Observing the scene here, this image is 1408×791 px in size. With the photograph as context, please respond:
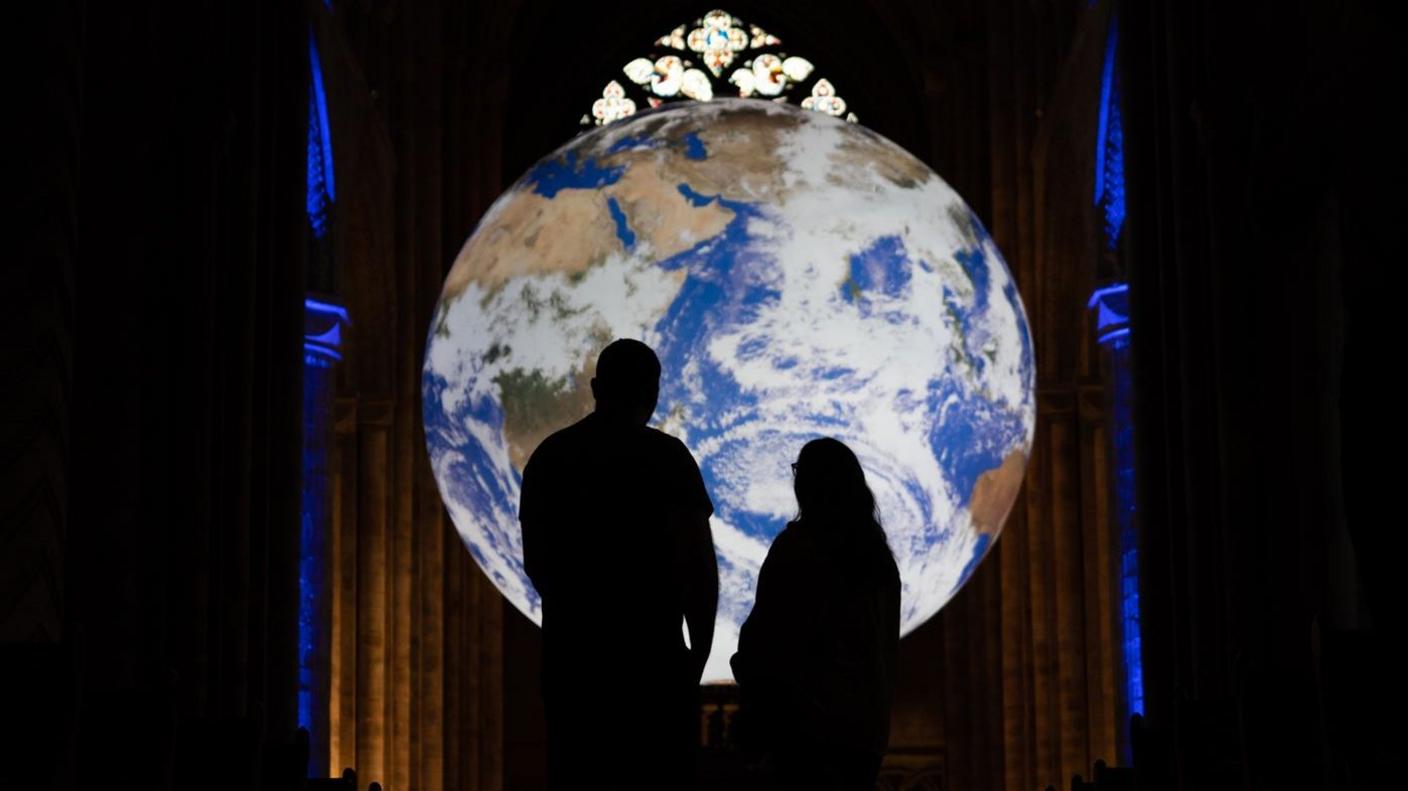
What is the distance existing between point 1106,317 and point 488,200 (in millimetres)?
6339

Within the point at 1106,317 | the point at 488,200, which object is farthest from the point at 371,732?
the point at 1106,317

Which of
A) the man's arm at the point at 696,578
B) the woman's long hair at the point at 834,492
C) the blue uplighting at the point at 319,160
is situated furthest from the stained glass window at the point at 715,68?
the man's arm at the point at 696,578

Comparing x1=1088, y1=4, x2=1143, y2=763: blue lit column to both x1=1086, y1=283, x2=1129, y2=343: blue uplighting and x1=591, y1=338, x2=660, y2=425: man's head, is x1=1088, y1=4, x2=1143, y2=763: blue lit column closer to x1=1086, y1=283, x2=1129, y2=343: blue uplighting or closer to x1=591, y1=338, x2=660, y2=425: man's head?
x1=1086, y1=283, x2=1129, y2=343: blue uplighting

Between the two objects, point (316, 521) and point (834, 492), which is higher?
point (316, 521)

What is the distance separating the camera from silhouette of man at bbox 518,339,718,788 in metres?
5.95

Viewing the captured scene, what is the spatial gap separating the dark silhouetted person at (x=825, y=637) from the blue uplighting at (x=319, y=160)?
9.49 meters

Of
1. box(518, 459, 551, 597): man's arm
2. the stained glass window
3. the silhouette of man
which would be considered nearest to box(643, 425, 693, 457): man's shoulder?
the silhouette of man

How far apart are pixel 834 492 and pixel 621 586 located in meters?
0.58

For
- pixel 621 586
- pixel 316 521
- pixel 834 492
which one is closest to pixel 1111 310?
pixel 316 521

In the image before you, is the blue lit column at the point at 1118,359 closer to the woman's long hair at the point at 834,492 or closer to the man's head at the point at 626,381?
the woman's long hair at the point at 834,492

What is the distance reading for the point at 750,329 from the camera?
11938 millimetres

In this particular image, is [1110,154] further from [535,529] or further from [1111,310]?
[535,529]

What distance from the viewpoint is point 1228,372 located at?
1111cm

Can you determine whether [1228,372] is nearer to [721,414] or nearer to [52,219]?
[721,414]
